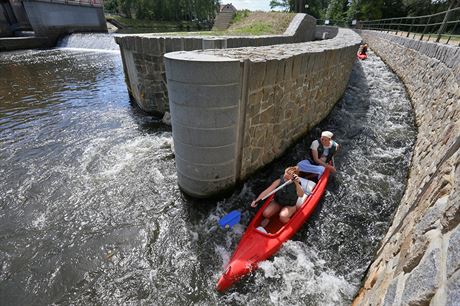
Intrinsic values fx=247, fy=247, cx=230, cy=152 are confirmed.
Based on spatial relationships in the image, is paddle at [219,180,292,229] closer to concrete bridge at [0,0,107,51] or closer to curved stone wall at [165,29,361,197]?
curved stone wall at [165,29,361,197]

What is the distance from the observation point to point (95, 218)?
447cm

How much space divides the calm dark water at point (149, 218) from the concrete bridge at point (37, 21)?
1973 centimetres

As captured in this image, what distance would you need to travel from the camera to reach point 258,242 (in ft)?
12.2

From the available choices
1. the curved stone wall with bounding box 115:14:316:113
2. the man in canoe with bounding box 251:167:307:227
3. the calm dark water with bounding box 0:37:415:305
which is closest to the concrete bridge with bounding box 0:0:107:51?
the calm dark water with bounding box 0:37:415:305

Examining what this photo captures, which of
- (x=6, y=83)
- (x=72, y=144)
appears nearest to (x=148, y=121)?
(x=72, y=144)

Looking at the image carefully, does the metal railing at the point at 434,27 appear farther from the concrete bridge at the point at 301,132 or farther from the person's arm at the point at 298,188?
the person's arm at the point at 298,188

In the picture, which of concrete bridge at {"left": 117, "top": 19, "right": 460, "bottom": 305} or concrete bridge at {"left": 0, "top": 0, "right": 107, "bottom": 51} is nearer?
concrete bridge at {"left": 117, "top": 19, "right": 460, "bottom": 305}

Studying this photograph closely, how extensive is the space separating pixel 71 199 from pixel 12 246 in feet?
3.79

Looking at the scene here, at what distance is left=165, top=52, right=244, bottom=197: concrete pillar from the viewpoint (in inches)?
145

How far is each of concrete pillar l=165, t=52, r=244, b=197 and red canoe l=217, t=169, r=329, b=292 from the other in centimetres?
112

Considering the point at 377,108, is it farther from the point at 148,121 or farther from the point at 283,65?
the point at 148,121

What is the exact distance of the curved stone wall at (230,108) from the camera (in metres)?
3.77

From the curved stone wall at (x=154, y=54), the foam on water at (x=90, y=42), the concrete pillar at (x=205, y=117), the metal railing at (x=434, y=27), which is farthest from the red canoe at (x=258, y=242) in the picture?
the foam on water at (x=90, y=42)

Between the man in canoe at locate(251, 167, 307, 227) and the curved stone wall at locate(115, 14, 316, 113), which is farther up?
the curved stone wall at locate(115, 14, 316, 113)
